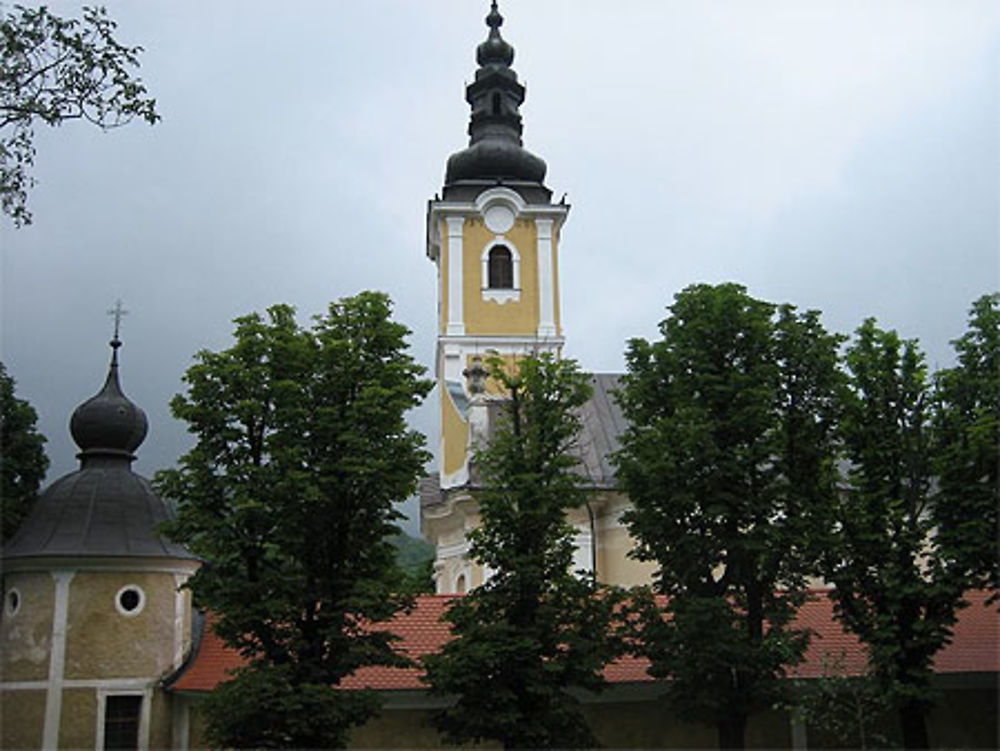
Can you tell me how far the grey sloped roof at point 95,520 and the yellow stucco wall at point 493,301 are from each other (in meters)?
15.8

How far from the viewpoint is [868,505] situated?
55.9 ft

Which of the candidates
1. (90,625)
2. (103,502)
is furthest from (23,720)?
(103,502)

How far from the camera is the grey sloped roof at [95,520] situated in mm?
18989

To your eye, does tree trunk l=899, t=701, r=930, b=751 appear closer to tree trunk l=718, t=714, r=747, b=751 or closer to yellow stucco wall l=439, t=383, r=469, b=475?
tree trunk l=718, t=714, r=747, b=751

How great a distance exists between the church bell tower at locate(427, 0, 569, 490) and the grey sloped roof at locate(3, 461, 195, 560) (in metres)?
14.1

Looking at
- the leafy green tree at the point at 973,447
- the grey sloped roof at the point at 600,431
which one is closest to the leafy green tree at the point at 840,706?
the leafy green tree at the point at 973,447

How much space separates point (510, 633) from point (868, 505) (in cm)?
621

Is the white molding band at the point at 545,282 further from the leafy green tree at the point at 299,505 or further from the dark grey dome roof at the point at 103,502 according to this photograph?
the leafy green tree at the point at 299,505

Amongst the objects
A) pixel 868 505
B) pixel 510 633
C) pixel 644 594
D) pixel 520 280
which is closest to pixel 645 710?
pixel 644 594

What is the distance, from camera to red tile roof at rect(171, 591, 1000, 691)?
17.9m

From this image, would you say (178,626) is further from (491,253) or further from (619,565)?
(491,253)

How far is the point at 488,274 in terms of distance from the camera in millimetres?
34875

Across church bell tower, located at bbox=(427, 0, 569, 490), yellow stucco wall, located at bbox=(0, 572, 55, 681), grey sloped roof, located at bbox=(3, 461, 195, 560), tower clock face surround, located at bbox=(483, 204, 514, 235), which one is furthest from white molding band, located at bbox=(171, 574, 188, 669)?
tower clock face surround, located at bbox=(483, 204, 514, 235)

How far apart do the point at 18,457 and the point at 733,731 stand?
16.1 metres
